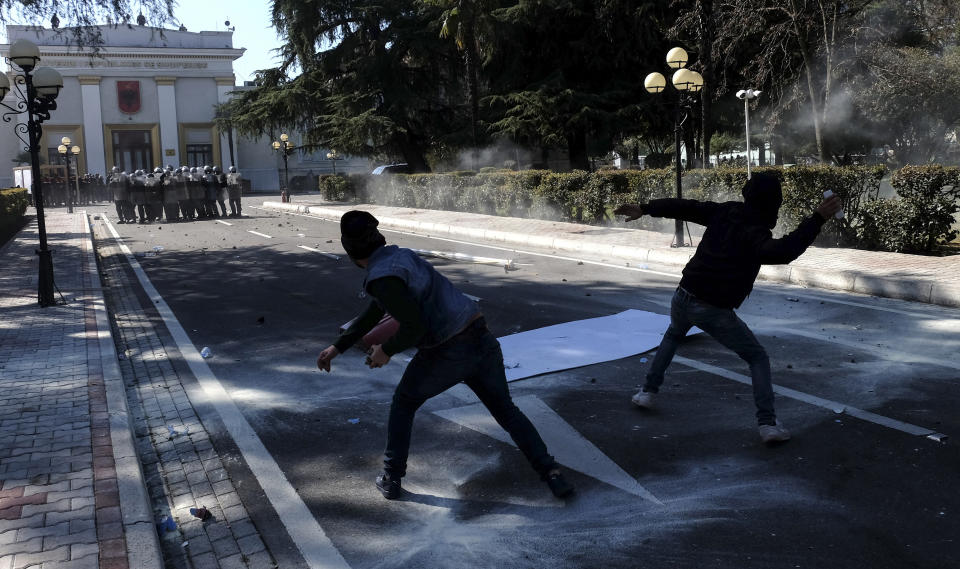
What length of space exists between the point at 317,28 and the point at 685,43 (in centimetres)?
1539

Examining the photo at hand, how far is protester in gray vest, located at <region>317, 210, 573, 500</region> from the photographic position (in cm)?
360

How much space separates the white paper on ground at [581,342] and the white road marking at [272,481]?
2.05m

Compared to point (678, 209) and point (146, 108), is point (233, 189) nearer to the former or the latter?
point (678, 209)

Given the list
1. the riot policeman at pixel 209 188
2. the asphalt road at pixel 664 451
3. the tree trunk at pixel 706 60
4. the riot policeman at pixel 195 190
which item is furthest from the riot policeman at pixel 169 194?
the asphalt road at pixel 664 451

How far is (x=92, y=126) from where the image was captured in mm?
62062

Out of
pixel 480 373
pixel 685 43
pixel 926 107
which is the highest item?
pixel 685 43

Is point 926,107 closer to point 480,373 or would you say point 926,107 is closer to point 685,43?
point 685,43

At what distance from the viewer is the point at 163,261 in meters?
16.1

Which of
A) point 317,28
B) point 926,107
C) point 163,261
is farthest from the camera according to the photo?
point 317,28

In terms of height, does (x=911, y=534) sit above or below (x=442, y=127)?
below

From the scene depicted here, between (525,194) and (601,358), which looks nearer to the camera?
(601,358)

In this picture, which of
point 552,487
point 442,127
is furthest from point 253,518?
point 442,127

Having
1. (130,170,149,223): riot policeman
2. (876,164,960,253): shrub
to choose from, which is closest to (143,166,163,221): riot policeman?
(130,170,149,223): riot policeman

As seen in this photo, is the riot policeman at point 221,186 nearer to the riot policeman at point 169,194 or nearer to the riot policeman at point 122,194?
the riot policeman at point 169,194
